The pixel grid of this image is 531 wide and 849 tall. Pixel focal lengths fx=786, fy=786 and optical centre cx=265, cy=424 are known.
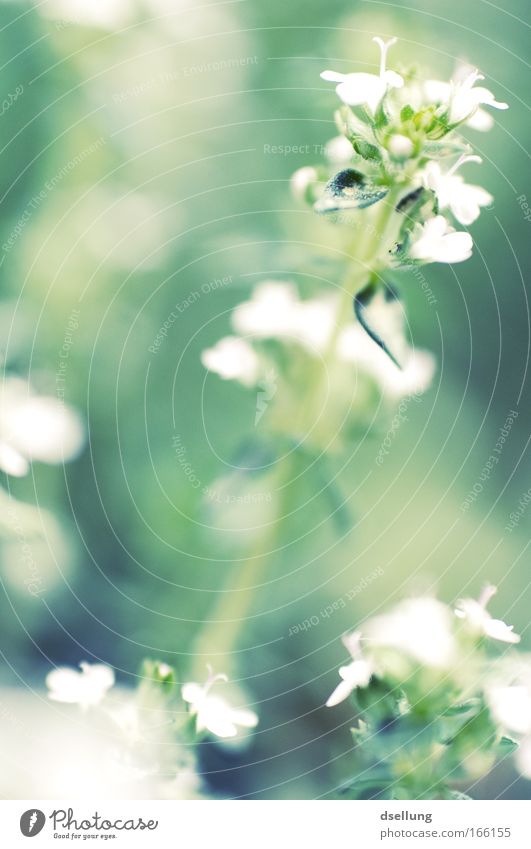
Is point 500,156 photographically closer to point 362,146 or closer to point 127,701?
point 362,146

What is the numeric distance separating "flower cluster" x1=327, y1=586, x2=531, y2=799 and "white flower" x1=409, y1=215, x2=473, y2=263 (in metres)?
0.24

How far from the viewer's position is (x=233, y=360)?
2.31ft

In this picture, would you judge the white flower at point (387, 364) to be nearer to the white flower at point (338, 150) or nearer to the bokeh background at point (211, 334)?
the bokeh background at point (211, 334)

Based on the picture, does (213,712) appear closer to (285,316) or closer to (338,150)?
(285,316)

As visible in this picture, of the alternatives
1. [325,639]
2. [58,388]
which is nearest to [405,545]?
[325,639]

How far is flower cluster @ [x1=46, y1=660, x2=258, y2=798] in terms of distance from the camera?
0.58 metres

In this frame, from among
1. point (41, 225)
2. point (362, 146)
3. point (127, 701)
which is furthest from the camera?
point (41, 225)

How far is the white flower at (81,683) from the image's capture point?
2.17 feet

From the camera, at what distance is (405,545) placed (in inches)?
28.5

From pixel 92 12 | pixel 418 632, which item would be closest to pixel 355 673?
pixel 418 632

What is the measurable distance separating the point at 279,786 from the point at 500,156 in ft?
2.01

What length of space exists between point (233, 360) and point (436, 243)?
0.25m

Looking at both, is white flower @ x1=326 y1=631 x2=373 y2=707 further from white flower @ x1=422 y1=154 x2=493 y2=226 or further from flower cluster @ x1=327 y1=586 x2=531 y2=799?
white flower @ x1=422 y1=154 x2=493 y2=226

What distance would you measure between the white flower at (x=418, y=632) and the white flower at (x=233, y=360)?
0.77ft
